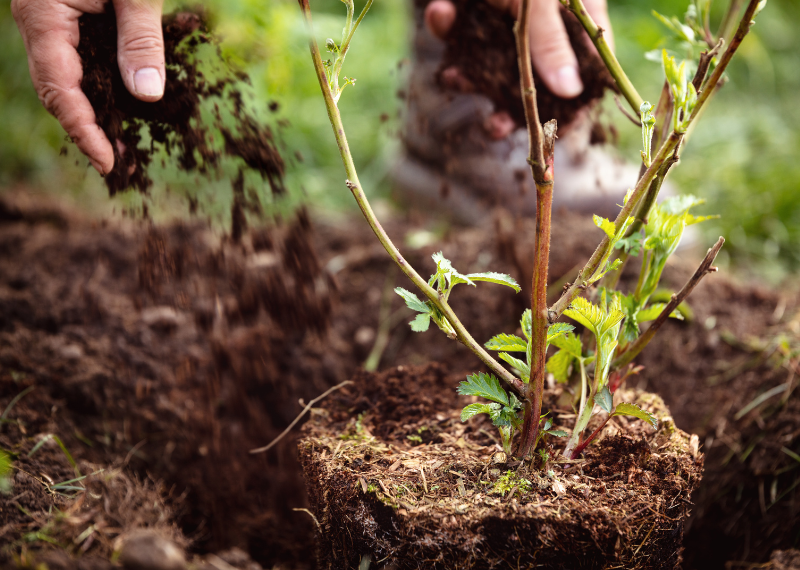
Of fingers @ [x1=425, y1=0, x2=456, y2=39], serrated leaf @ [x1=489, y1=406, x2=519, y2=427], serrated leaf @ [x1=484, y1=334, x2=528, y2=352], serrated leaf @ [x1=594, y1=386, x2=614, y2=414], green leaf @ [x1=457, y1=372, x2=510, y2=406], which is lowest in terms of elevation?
serrated leaf @ [x1=489, y1=406, x2=519, y2=427]

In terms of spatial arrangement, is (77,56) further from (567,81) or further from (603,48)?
(567,81)

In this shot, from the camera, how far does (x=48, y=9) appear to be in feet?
3.69

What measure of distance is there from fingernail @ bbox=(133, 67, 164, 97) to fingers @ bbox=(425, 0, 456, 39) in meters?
0.90

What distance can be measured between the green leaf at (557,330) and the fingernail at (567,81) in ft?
2.73

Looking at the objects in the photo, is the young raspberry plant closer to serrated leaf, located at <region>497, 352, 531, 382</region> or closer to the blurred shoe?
serrated leaf, located at <region>497, 352, 531, 382</region>

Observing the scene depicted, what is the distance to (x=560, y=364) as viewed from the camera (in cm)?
103

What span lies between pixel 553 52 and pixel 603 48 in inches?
22.1

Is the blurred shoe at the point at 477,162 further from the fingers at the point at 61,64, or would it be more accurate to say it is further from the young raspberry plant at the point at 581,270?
the fingers at the point at 61,64

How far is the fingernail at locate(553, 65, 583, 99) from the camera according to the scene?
56.6 inches

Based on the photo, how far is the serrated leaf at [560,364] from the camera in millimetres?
1017

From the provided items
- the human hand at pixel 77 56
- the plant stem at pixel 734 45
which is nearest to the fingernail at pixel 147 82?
the human hand at pixel 77 56

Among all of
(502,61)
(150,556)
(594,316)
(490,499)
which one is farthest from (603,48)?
(150,556)

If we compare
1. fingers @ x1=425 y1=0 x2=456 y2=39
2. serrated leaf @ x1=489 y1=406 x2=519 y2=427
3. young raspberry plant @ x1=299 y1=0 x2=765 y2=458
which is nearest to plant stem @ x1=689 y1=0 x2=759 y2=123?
young raspberry plant @ x1=299 y1=0 x2=765 y2=458

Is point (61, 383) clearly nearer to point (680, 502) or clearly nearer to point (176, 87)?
point (176, 87)
